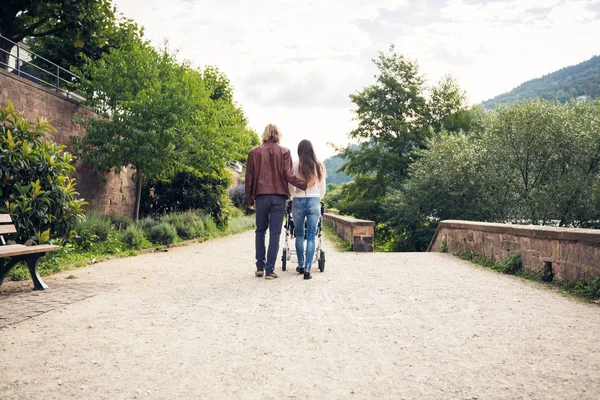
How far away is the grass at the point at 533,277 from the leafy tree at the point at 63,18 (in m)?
14.3

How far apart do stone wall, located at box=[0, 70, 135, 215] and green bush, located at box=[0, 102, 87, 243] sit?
3.42 meters

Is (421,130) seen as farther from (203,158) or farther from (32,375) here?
(32,375)

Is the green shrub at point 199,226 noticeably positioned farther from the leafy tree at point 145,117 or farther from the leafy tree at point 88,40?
the leafy tree at point 88,40

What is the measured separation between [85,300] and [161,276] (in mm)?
2040

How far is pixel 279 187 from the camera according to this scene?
689cm

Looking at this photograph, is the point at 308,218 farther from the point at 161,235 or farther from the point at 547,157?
the point at 547,157

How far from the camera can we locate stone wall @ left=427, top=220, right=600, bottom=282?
19.8 feet

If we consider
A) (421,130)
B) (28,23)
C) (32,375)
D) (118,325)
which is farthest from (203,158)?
(421,130)

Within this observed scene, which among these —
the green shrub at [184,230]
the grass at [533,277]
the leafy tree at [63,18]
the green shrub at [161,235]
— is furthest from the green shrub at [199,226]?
the grass at [533,277]

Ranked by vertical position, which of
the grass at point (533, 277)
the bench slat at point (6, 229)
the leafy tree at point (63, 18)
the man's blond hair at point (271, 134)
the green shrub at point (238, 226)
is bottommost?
the green shrub at point (238, 226)

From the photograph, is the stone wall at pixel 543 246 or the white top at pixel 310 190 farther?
the white top at pixel 310 190

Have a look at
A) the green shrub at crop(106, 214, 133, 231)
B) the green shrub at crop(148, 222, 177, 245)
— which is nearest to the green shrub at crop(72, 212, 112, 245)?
the green shrub at crop(106, 214, 133, 231)

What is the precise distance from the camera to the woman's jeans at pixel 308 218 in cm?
707

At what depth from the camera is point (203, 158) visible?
661 inches
